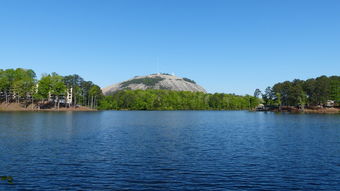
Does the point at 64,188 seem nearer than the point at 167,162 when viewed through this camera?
Yes

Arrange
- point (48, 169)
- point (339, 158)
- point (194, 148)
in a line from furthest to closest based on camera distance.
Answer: point (194, 148) < point (339, 158) < point (48, 169)

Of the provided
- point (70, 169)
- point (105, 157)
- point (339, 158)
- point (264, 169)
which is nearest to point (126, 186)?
point (70, 169)

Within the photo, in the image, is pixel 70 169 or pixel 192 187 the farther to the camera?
pixel 70 169

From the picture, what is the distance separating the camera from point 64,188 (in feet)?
83.4

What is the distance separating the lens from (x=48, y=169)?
32094mm

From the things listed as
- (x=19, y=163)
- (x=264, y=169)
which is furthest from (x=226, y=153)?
(x=19, y=163)

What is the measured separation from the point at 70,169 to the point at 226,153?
23.0 m

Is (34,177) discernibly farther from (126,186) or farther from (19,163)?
(126,186)

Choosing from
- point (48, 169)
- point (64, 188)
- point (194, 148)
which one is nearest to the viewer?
point (64, 188)

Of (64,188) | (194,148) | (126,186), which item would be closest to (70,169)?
(64,188)

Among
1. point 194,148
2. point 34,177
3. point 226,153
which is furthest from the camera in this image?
→ point 194,148

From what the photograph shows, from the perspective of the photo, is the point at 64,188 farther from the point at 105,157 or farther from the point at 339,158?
the point at 339,158

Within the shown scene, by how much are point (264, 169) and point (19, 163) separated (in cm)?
3033

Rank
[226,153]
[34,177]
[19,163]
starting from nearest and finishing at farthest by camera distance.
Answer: [34,177] < [19,163] < [226,153]
